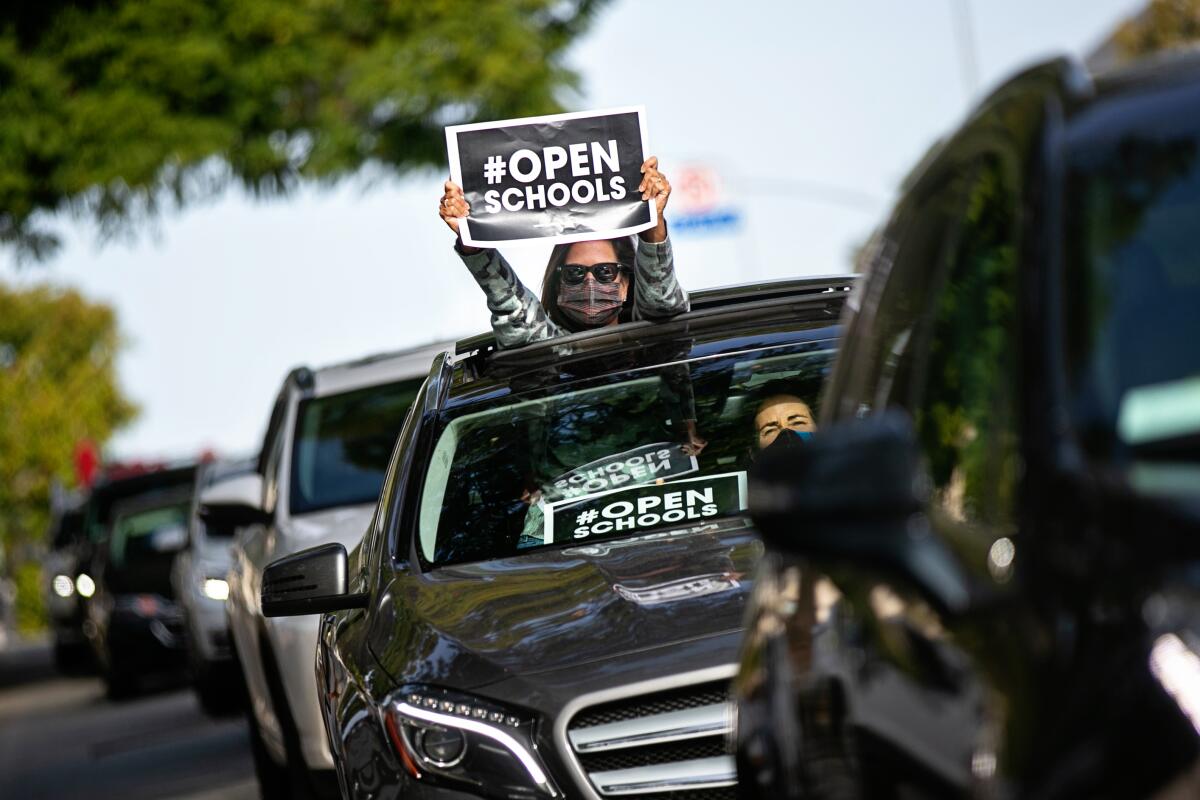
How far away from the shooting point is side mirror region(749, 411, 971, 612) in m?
2.53

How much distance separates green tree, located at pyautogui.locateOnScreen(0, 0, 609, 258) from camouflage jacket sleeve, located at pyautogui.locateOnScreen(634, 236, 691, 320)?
43.2 ft

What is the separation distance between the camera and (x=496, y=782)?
4.50 metres

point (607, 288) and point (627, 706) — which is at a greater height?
point (607, 288)

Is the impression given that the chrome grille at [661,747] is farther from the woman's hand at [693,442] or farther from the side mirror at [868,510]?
the side mirror at [868,510]

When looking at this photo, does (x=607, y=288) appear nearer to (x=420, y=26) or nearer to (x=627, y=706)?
(x=627, y=706)

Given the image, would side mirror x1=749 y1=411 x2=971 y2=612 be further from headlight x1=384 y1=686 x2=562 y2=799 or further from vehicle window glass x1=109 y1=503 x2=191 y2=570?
vehicle window glass x1=109 y1=503 x2=191 y2=570

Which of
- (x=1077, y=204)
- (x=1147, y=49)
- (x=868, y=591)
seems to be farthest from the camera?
(x=1147, y=49)

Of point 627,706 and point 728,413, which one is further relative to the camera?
point 728,413

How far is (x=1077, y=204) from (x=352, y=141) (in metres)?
18.1

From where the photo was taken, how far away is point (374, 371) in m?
10.1

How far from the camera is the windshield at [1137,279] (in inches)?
98.4

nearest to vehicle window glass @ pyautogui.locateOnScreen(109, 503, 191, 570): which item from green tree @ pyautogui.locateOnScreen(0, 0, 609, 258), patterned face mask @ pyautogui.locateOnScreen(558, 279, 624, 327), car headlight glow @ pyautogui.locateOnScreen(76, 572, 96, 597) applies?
car headlight glow @ pyautogui.locateOnScreen(76, 572, 96, 597)

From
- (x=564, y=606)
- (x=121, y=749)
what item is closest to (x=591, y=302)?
(x=564, y=606)

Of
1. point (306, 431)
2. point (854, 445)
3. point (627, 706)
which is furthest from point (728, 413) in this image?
point (306, 431)
